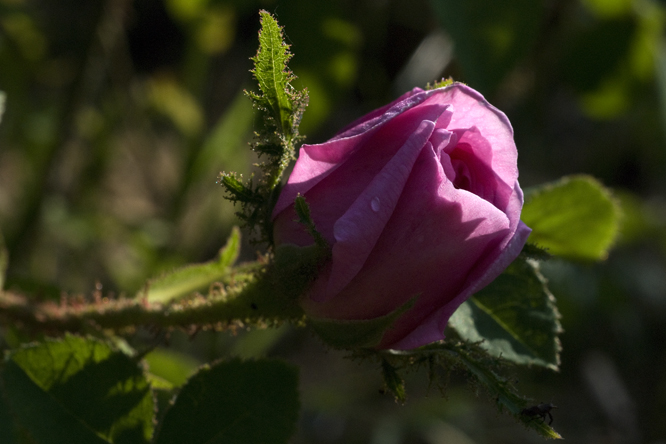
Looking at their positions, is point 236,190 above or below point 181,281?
above

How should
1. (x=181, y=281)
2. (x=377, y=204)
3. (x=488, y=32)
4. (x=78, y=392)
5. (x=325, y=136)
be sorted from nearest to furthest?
(x=377, y=204) < (x=78, y=392) < (x=181, y=281) < (x=488, y=32) < (x=325, y=136)

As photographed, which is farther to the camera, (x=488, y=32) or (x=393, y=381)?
(x=488, y=32)

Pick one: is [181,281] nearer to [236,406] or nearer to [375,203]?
[236,406]

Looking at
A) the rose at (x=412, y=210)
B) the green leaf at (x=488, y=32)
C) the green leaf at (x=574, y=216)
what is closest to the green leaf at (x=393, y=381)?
the rose at (x=412, y=210)

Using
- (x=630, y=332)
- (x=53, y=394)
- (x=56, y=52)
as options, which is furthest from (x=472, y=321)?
(x=56, y=52)

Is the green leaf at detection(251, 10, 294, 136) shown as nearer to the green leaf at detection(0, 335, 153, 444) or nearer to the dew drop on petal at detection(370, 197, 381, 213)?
the dew drop on petal at detection(370, 197, 381, 213)

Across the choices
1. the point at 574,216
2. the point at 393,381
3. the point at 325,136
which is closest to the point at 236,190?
the point at 393,381

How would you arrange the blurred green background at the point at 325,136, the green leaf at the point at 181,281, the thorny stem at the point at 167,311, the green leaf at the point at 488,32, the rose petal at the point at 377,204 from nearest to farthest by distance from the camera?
1. the rose petal at the point at 377,204
2. the thorny stem at the point at 167,311
3. the green leaf at the point at 181,281
4. the green leaf at the point at 488,32
5. the blurred green background at the point at 325,136

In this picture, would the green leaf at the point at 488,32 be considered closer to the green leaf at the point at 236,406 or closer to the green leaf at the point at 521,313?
the green leaf at the point at 521,313
